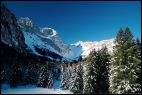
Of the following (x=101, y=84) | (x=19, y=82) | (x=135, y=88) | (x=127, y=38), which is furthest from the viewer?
(x=19, y=82)

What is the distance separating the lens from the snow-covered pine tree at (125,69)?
4125 centimetres

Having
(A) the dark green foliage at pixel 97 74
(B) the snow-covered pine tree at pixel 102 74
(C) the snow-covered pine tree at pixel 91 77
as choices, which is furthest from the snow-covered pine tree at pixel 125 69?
(B) the snow-covered pine tree at pixel 102 74

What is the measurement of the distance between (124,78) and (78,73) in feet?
134

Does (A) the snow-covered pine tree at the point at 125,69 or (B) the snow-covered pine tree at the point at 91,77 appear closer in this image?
(A) the snow-covered pine tree at the point at 125,69

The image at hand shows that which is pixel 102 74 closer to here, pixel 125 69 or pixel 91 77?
pixel 91 77

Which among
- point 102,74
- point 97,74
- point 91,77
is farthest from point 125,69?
point 102,74

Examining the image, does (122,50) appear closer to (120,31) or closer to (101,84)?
(120,31)

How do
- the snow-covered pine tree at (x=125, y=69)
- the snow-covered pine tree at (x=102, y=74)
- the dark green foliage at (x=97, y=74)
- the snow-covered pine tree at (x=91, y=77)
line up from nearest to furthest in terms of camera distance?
the snow-covered pine tree at (x=125, y=69) < the snow-covered pine tree at (x=91, y=77) < the dark green foliage at (x=97, y=74) < the snow-covered pine tree at (x=102, y=74)

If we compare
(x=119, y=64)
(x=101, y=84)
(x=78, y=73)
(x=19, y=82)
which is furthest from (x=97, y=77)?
(x=19, y=82)

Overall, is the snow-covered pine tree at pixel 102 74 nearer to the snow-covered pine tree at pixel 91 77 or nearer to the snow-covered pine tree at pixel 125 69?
the snow-covered pine tree at pixel 91 77

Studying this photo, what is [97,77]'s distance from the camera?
57.9 m

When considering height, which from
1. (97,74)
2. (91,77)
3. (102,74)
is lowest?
(91,77)

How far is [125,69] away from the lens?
41.8m

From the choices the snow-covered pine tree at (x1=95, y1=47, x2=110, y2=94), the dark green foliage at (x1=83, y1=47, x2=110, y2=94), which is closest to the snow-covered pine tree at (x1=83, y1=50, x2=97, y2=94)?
the dark green foliage at (x1=83, y1=47, x2=110, y2=94)
